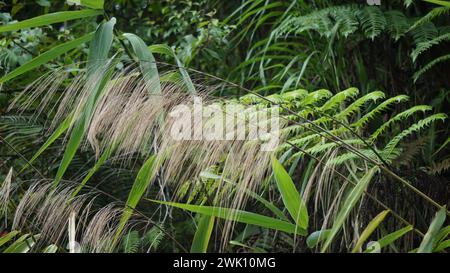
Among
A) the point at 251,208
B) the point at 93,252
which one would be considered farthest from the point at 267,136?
the point at 251,208

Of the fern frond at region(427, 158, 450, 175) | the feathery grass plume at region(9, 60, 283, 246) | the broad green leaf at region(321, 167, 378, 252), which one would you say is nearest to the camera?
the broad green leaf at region(321, 167, 378, 252)

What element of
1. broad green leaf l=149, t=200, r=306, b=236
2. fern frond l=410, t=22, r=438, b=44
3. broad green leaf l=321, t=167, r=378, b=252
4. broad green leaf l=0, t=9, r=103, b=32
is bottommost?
broad green leaf l=149, t=200, r=306, b=236

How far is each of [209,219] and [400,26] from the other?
3.38 ft

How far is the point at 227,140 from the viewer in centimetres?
110

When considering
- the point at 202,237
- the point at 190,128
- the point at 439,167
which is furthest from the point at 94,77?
the point at 439,167

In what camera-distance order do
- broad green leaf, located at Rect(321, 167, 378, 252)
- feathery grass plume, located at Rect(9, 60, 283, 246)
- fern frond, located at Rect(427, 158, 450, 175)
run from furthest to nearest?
1. fern frond, located at Rect(427, 158, 450, 175)
2. feathery grass plume, located at Rect(9, 60, 283, 246)
3. broad green leaf, located at Rect(321, 167, 378, 252)

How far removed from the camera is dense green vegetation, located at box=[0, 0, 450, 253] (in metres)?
1.14

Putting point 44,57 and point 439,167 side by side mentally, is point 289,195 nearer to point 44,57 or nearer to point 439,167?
point 44,57

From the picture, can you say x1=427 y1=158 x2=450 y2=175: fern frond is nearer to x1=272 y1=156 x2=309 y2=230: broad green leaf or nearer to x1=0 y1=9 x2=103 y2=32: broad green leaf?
x1=272 y1=156 x2=309 y2=230: broad green leaf

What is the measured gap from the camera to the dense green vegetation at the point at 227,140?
44.9 inches

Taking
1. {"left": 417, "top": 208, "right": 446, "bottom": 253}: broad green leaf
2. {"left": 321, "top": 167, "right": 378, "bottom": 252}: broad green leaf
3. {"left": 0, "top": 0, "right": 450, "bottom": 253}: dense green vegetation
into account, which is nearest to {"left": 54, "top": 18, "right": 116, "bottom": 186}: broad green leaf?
{"left": 0, "top": 0, "right": 450, "bottom": 253}: dense green vegetation

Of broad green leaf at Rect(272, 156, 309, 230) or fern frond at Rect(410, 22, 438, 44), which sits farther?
fern frond at Rect(410, 22, 438, 44)

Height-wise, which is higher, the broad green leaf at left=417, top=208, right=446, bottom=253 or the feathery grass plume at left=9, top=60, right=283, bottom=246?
the feathery grass plume at left=9, top=60, right=283, bottom=246

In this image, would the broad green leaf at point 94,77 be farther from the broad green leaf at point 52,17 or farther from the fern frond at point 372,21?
the fern frond at point 372,21
